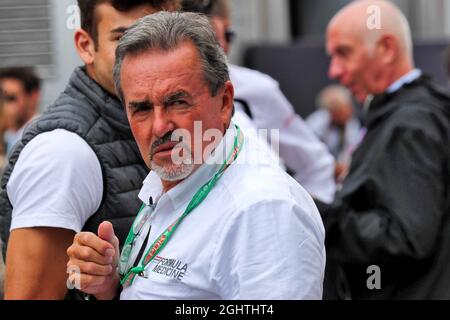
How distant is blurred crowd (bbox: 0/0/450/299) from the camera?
169 centimetres

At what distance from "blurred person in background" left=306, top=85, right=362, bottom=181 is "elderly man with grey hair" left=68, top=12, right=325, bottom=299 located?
19.5ft

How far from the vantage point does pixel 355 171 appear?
298cm

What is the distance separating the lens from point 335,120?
816 centimetres

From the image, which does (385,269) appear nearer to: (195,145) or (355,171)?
(355,171)

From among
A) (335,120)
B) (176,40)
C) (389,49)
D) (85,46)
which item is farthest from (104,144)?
(335,120)

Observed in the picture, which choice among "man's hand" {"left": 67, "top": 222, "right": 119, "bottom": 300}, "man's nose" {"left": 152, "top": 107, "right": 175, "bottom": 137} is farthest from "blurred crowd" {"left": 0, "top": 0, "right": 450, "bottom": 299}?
"man's nose" {"left": 152, "top": 107, "right": 175, "bottom": 137}

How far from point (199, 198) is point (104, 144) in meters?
0.29

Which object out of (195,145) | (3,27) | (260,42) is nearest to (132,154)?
(195,145)

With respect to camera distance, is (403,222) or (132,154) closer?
(132,154)

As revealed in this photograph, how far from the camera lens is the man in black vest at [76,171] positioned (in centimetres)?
168

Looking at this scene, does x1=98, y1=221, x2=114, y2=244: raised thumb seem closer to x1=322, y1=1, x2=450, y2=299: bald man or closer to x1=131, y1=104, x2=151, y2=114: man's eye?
x1=131, y1=104, x2=151, y2=114: man's eye

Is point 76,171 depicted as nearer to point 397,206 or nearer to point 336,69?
point 397,206

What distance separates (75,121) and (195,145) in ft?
1.08

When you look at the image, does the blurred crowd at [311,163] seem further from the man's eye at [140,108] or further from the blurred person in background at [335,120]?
the blurred person in background at [335,120]
